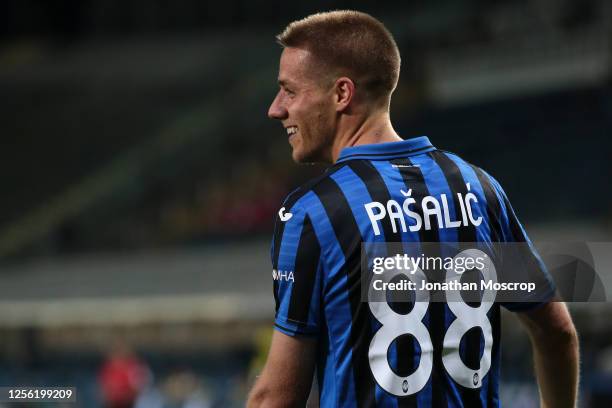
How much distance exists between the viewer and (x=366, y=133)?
2.24m

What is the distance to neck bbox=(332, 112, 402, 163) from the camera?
2.24m

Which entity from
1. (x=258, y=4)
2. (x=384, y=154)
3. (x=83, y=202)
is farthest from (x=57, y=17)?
(x=384, y=154)

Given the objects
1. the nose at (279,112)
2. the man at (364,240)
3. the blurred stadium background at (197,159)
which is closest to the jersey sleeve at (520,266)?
the man at (364,240)

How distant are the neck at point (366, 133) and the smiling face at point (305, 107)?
21mm

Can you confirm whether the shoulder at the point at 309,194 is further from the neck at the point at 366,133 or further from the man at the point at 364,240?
the neck at the point at 366,133

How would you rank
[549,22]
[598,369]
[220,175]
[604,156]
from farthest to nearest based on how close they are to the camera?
1. [220,175]
2. [549,22]
3. [604,156]
4. [598,369]

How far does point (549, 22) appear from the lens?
50.3ft

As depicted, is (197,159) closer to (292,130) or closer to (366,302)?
(292,130)

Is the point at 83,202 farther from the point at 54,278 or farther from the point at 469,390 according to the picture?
the point at 469,390

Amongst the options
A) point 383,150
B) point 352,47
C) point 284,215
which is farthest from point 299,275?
point 352,47

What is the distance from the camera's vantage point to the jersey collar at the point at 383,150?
2.21 metres

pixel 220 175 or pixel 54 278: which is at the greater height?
pixel 220 175

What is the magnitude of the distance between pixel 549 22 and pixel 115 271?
22.4ft

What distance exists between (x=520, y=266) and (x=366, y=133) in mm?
423
